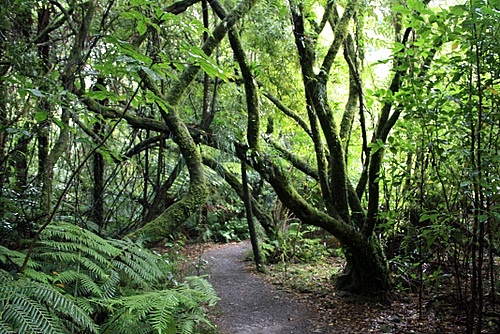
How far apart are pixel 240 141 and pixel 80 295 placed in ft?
11.0

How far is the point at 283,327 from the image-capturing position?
15.9 ft

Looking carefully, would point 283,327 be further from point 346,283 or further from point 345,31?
point 345,31

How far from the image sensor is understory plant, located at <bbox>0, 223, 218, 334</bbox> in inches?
72.2

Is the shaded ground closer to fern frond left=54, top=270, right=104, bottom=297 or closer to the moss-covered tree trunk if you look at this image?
the moss-covered tree trunk

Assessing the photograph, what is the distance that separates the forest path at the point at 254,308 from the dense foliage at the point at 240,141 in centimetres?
106

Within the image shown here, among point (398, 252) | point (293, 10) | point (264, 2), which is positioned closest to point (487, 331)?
point (398, 252)

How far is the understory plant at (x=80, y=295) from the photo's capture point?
6.02ft

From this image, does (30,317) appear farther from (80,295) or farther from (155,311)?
(80,295)

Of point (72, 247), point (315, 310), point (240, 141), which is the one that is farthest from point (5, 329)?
point (315, 310)

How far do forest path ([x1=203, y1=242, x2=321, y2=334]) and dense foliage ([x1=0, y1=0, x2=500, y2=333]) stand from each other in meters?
1.06

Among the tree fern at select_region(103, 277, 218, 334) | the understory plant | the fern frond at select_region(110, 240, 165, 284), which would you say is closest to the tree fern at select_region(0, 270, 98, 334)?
the understory plant

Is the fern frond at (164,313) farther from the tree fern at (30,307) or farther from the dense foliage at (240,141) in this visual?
the tree fern at (30,307)

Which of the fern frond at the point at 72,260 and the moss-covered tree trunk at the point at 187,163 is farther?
the moss-covered tree trunk at the point at 187,163

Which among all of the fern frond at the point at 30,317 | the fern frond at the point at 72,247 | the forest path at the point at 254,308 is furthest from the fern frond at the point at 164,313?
the forest path at the point at 254,308
